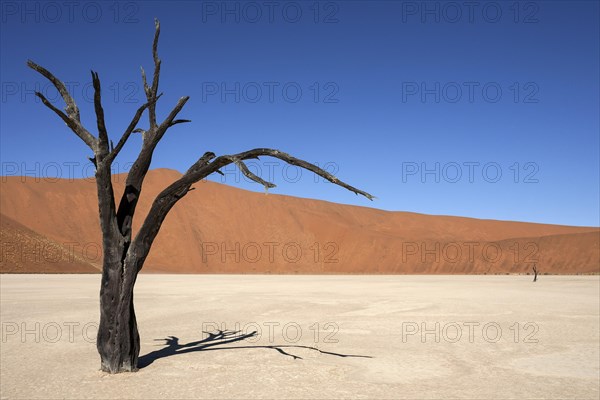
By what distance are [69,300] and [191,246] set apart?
49.0m

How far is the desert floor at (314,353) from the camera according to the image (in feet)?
25.2

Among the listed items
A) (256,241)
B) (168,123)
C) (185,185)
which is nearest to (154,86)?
(168,123)

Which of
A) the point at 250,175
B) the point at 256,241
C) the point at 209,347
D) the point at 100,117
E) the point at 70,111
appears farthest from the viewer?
the point at 256,241

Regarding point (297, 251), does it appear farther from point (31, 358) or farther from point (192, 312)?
point (31, 358)

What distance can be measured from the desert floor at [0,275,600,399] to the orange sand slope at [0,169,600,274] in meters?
46.4

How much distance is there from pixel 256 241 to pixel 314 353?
224ft

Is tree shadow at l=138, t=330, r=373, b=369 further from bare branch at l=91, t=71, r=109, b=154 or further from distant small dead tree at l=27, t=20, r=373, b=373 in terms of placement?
bare branch at l=91, t=71, r=109, b=154

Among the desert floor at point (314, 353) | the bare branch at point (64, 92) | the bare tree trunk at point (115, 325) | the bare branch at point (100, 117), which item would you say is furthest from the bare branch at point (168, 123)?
the desert floor at point (314, 353)

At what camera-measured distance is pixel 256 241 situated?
257ft

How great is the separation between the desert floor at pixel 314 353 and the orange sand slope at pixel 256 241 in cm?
4636

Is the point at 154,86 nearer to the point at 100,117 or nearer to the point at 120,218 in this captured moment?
the point at 100,117

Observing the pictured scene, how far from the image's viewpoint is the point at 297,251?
2977 inches

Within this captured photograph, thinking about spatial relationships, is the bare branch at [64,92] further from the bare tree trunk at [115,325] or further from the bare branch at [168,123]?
the bare tree trunk at [115,325]

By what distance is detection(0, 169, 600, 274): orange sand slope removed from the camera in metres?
67.9
